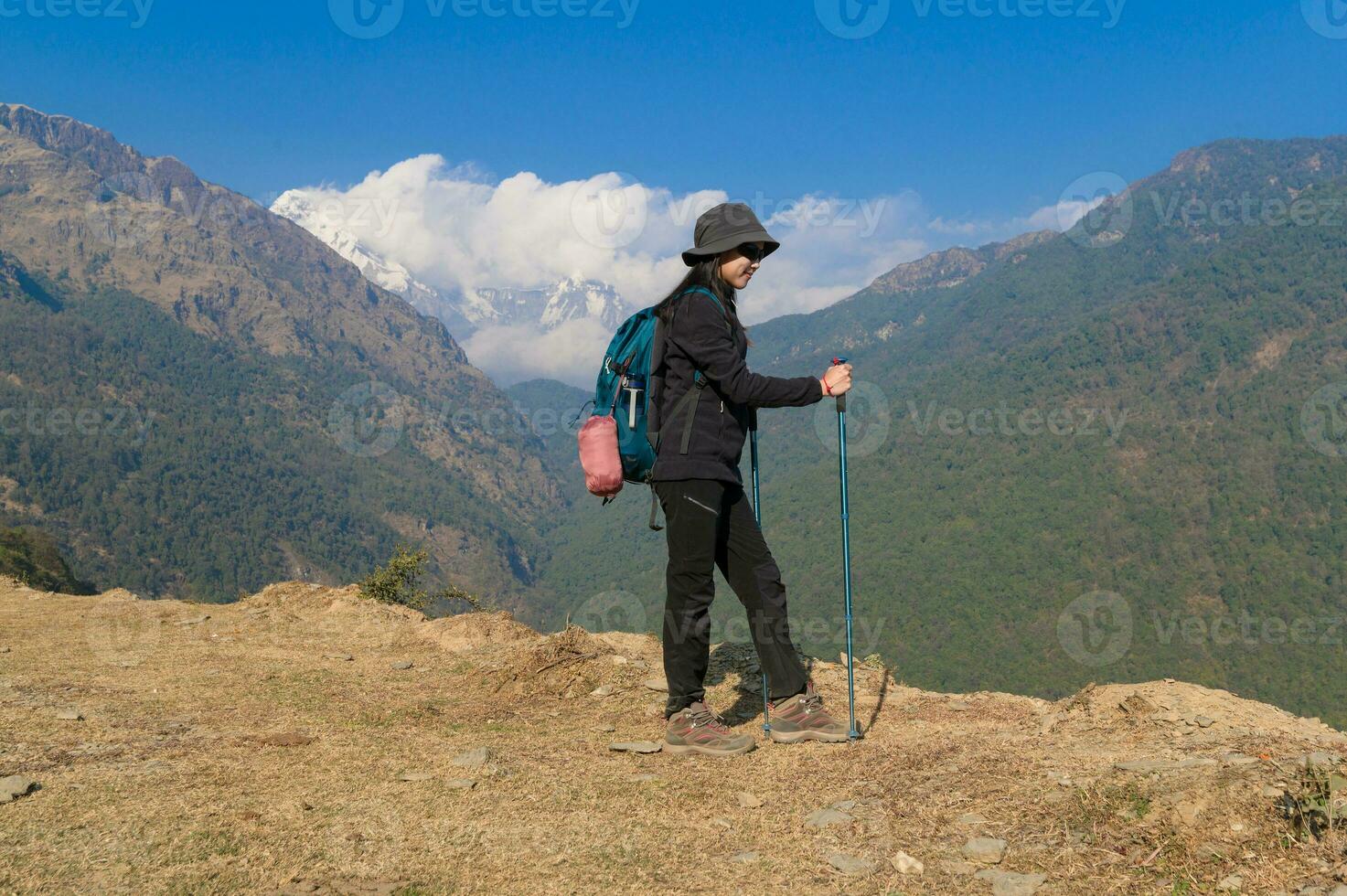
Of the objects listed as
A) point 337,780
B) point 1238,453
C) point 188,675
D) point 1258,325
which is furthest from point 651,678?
point 1258,325

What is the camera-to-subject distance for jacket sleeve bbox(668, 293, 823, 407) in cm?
520

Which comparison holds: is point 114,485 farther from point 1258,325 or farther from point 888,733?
point 1258,325

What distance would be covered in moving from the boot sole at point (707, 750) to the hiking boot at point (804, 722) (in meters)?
0.22

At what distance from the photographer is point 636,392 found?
5512 millimetres

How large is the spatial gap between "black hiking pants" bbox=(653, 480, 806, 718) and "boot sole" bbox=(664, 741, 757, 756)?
0.76 ft

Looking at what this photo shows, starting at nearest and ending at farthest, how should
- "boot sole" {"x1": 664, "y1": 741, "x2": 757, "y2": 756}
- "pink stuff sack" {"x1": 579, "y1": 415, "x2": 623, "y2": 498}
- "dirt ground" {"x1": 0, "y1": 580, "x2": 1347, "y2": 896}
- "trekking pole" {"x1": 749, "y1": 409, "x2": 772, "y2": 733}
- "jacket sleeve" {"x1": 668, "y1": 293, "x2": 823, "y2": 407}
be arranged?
"dirt ground" {"x1": 0, "y1": 580, "x2": 1347, "y2": 896}
"jacket sleeve" {"x1": 668, "y1": 293, "x2": 823, "y2": 407}
"boot sole" {"x1": 664, "y1": 741, "x2": 757, "y2": 756}
"pink stuff sack" {"x1": 579, "y1": 415, "x2": 623, "y2": 498}
"trekking pole" {"x1": 749, "y1": 409, "x2": 772, "y2": 733}

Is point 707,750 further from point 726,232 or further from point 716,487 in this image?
point 726,232

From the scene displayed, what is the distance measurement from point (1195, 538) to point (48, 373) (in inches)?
8989

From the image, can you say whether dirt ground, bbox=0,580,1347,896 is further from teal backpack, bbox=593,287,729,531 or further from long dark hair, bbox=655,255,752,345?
long dark hair, bbox=655,255,752,345

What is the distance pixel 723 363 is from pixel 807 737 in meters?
2.41

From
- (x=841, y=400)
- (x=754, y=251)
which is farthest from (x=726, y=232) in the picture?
(x=841, y=400)

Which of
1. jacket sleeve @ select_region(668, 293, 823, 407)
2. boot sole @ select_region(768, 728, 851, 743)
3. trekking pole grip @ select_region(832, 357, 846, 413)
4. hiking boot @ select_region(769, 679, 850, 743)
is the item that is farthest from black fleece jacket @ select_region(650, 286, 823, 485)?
boot sole @ select_region(768, 728, 851, 743)

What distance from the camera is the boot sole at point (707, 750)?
5.32 metres

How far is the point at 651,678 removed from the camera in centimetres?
749
